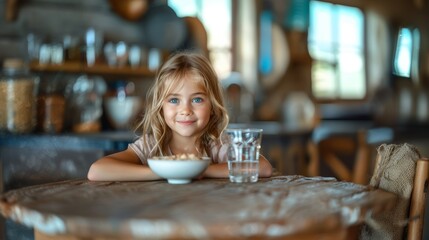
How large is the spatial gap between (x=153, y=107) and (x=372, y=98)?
6.07 metres

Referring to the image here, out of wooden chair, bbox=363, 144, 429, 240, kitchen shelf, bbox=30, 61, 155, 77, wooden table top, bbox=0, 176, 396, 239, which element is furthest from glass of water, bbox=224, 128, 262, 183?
kitchen shelf, bbox=30, 61, 155, 77

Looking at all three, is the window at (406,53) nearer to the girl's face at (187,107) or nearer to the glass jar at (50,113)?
the glass jar at (50,113)

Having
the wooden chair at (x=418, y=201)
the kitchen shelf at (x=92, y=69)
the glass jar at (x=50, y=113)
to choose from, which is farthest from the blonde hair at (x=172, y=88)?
the kitchen shelf at (x=92, y=69)

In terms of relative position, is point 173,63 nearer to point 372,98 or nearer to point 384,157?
point 384,157

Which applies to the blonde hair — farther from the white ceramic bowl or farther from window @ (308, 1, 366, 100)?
window @ (308, 1, 366, 100)

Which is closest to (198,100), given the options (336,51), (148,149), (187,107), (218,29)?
(187,107)

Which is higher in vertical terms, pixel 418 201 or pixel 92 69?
pixel 92 69

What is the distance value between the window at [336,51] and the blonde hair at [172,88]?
4.72 meters

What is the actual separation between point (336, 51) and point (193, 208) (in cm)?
614

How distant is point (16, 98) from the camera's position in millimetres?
3342

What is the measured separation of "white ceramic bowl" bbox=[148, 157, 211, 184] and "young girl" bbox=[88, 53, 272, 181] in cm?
Result: 14

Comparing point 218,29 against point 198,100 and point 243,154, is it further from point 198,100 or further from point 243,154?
point 243,154

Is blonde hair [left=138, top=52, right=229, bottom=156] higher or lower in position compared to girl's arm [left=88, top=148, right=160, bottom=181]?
higher

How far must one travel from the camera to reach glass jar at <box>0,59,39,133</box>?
3320 millimetres
